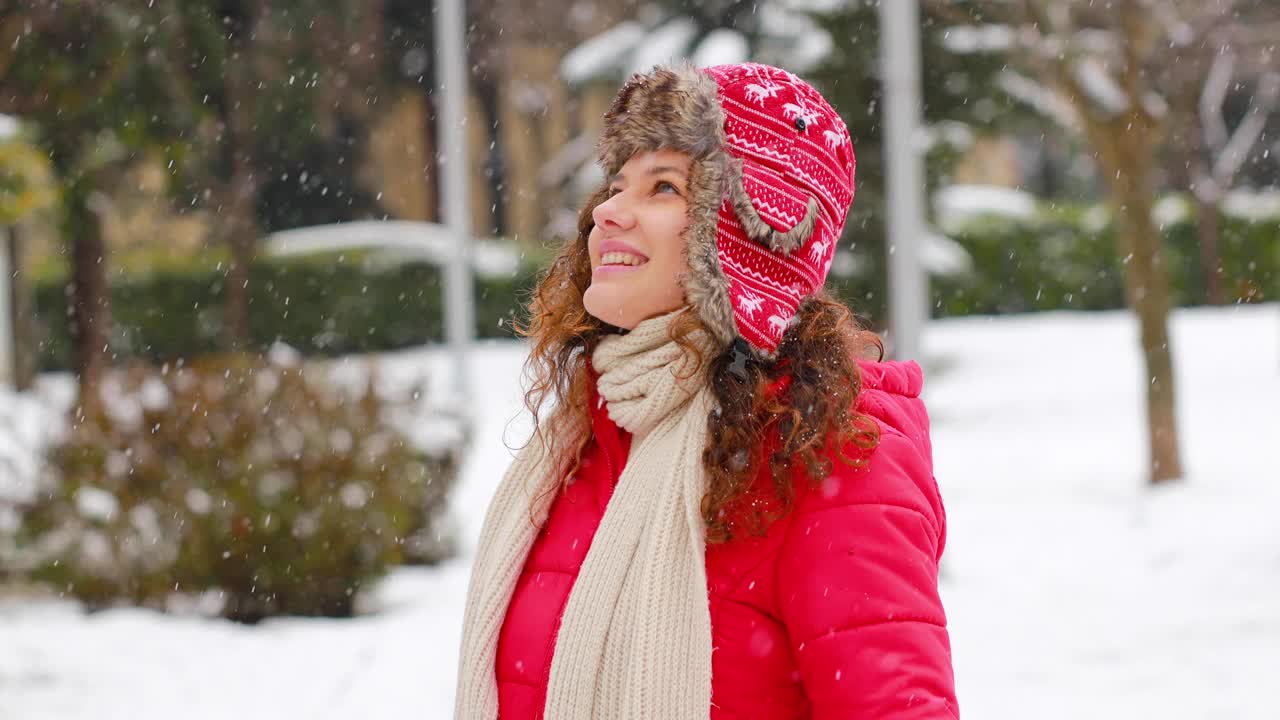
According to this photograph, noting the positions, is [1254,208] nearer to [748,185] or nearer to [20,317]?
[20,317]

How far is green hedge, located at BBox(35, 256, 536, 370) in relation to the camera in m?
23.0

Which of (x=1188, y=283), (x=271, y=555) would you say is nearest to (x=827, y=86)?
(x=271, y=555)

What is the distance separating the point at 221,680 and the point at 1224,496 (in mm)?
6579

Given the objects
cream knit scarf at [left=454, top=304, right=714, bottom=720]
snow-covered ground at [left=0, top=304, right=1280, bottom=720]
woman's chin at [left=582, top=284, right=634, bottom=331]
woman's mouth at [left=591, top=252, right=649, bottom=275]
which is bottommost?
snow-covered ground at [left=0, top=304, right=1280, bottom=720]

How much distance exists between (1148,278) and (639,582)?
342 inches

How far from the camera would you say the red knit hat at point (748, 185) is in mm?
1819

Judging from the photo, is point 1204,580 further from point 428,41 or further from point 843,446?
point 428,41

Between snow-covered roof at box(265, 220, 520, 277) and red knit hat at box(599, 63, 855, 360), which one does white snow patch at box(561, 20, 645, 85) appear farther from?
red knit hat at box(599, 63, 855, 360)

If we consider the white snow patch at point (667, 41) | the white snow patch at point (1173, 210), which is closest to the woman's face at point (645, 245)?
the white snow patch at point (667, 41)

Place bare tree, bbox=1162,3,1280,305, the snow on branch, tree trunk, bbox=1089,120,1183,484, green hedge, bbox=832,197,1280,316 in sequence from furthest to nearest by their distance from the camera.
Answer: green hedge, bbox=832,197,1280,316 < bare tree, bbox=1162,3,1280,305 < the snow on branch < tree trunk, bbox=1089,120,1183,484

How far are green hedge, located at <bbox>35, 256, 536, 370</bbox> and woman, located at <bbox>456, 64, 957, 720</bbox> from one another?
68.5 feet

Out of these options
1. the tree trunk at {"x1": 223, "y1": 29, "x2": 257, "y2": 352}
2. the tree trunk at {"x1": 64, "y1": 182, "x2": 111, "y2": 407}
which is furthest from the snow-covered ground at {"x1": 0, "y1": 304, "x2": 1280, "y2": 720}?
the tree trunk at {"x1": 223, "y1": 29, "x2": 257, "y2": 352}

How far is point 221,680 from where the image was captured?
5.95 metres

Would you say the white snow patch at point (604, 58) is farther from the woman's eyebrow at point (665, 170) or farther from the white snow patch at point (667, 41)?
the woman's eyebrow at point (665, 170)
